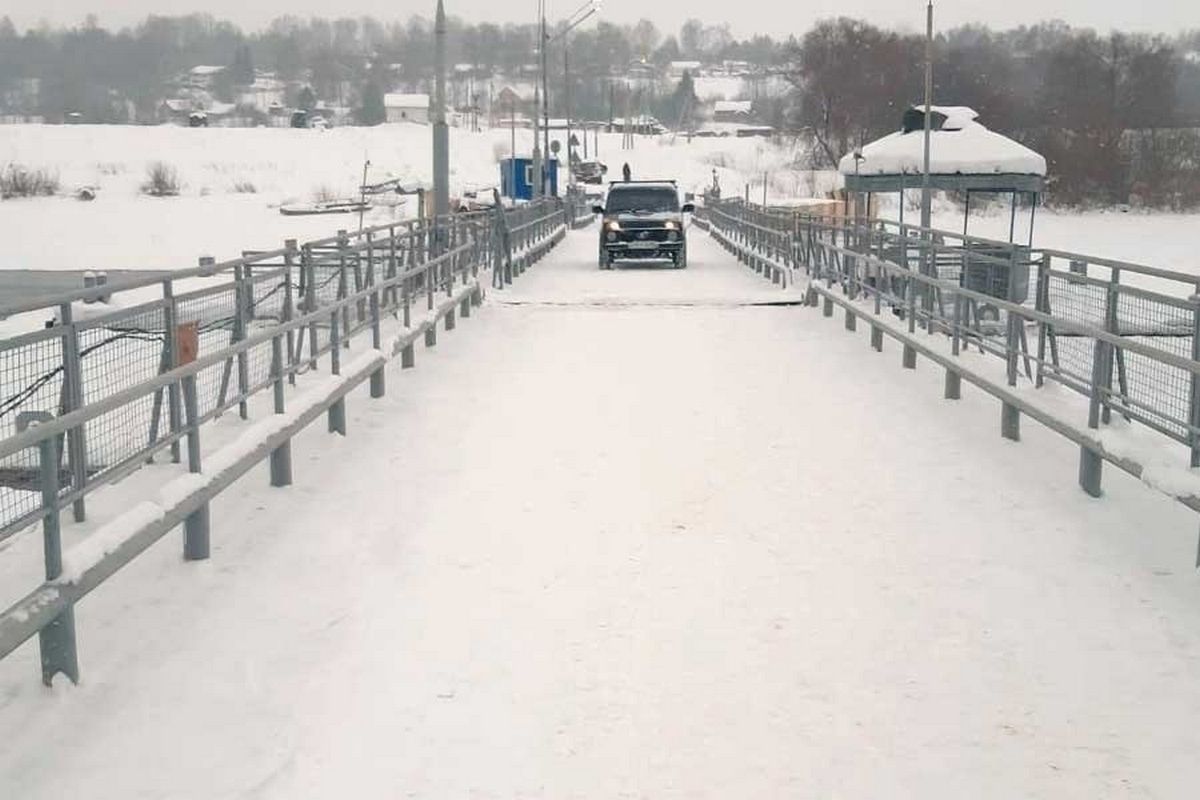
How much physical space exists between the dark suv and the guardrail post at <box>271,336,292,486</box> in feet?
78.2

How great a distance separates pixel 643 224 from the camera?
32.9 metres

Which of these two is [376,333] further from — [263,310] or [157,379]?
[157,379]

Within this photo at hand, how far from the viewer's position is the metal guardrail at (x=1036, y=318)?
872 cm

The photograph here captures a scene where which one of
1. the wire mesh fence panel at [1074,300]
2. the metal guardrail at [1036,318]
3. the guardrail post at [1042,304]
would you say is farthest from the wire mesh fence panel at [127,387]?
the wire mesh fence panel at [1074,300]


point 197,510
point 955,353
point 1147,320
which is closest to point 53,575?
point 197,510

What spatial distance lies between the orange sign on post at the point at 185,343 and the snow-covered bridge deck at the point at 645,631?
96 cm

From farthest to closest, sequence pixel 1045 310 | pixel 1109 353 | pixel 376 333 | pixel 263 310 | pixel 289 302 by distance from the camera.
Result: pixel 376 333 → pixel 1045 310 → pixel 289 302 → pixel 263 310 → pixel 1109 353

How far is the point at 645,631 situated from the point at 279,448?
3656 mm

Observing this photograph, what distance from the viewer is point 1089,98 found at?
8875cm

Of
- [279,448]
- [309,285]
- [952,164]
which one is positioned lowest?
[279,448]

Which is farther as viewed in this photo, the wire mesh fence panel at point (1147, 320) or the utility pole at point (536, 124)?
the utility pole at point (536, 124)

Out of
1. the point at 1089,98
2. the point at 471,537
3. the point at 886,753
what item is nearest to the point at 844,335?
the point at 471,537

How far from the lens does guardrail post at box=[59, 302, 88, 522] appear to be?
628 centimetres

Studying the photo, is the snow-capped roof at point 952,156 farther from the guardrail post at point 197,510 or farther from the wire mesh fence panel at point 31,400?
the guardrail post at point 197,510
